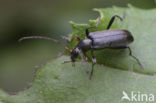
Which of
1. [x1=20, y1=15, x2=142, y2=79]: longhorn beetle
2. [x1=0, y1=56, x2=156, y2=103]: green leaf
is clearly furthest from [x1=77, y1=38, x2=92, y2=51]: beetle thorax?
[x1=0, y1=56, x2=156, y2=103]: green leaf

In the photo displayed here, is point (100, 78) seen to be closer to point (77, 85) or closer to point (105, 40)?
point (77, 85)

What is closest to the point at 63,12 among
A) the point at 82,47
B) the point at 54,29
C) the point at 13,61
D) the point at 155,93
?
the point at 54,29

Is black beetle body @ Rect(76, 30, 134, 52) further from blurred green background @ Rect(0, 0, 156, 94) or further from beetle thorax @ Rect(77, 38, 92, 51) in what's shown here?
blurred green background @ Rect(0, 0, 156, 94)

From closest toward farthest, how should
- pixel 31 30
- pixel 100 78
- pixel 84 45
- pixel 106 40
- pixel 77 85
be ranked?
pixel 77 85 < pixel 100 78 < pixel 84 45 < pixel 106 40 < pixel 31 30

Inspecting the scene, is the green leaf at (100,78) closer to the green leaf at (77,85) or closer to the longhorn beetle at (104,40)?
the green leaf at (77,85)

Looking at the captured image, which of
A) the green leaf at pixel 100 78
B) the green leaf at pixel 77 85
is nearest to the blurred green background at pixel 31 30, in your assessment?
the green leaf at pixel 100 78

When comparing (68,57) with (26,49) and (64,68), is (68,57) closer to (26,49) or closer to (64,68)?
(64,68)

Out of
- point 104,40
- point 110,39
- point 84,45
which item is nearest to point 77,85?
point 84,45
